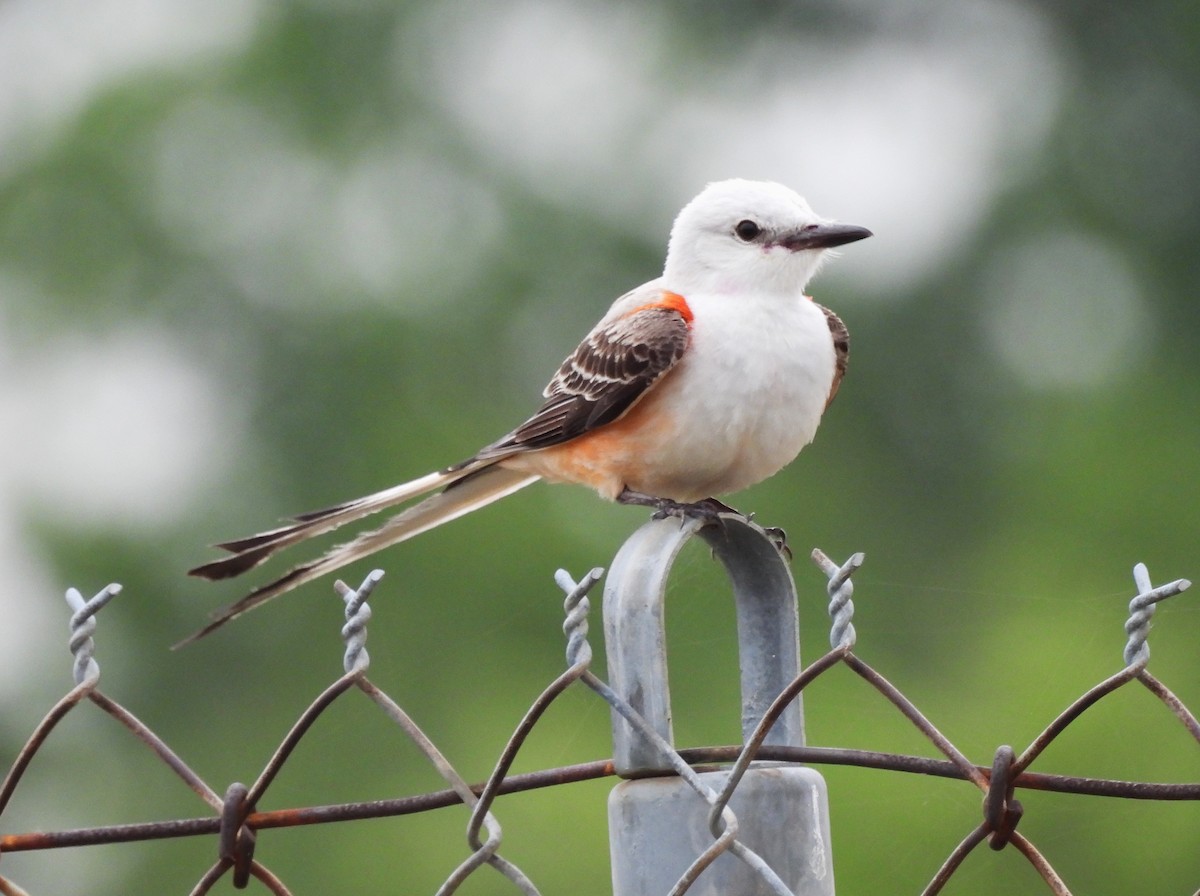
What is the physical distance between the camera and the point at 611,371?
297 centimetres

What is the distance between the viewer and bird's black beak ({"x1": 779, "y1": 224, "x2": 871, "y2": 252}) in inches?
122

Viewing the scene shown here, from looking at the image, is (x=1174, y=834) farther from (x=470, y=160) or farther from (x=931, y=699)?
(x=470, y=160)

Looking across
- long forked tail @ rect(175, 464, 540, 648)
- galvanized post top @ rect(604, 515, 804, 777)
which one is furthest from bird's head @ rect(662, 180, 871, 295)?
galvanized post top @ rect(604, 515, 804, 777)

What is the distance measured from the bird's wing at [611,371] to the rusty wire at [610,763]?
4.34 ft

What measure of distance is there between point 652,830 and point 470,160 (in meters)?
10.4

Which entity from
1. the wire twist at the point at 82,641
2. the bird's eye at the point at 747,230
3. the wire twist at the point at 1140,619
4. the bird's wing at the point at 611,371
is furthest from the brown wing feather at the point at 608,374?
the wire twist at the point at 1140,619

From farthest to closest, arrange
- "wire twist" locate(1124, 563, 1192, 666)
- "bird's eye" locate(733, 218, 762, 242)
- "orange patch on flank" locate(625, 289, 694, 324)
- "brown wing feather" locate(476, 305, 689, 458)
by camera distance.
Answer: "bird's eye" locate(733, 218, 762, 242)
"orange patch on flank" locate(625, 289, 694, 324)
"brown wing feather" locate(476, 305, 689, 458)
"wire twist" locate(1124, 563, 1192, 666)

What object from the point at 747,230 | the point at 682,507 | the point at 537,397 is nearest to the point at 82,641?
the point at 682,507

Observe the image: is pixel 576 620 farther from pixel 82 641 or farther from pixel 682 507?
pixel 682 507

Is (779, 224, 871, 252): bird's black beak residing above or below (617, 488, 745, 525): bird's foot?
above

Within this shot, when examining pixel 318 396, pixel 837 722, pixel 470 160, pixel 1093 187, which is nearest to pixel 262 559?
pixel 837 722

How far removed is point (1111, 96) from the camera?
43.7 ft

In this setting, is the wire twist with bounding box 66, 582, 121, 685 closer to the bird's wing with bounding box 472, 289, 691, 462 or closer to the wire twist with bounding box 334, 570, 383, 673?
the wire twist with bounding box 334, 570, 383, 673

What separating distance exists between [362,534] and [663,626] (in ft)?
4.00
